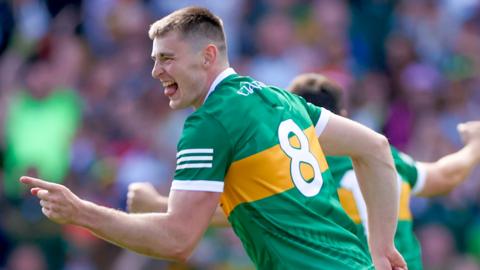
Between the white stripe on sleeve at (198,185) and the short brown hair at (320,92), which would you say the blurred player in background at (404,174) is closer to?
the short brown hair at (320,92)

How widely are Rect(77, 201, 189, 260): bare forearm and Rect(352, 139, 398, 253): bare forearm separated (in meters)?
1.11

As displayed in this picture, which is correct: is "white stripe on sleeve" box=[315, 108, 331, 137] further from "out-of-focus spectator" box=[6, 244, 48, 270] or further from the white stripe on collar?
"out-of-focus spectator" box=[6, 244, 48, 270]

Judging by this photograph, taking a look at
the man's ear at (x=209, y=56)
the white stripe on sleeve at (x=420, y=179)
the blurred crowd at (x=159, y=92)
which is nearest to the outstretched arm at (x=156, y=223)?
the man's ear at (x=209, y=56)

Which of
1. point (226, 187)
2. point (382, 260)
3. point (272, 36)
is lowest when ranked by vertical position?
point (382, 260)

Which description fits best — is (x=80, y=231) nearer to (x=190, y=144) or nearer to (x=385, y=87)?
(x=385, y=87)

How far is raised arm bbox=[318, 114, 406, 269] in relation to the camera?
6309mm

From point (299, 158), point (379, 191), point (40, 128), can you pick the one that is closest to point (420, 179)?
point (379, 191)

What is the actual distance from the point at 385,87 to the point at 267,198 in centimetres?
798

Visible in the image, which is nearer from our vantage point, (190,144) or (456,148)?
(190,144)

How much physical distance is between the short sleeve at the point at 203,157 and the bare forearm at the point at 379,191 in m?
0.89

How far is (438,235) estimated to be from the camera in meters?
11.9

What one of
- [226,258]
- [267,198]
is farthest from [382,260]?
[226,258]

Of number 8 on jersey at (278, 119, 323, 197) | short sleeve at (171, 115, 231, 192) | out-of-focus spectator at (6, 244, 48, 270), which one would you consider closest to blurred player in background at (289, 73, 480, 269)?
number 8 on jersey at (278, 119, 323, 197)

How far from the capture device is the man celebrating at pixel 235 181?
5.68m
